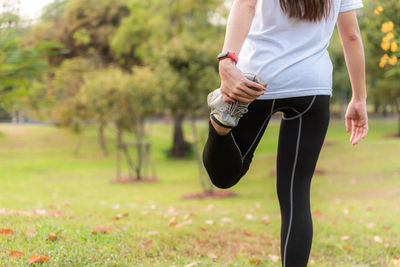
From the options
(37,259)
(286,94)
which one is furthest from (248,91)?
(37,259)

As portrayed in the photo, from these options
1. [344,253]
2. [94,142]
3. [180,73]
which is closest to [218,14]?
[180,73]

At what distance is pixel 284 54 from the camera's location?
1.78m

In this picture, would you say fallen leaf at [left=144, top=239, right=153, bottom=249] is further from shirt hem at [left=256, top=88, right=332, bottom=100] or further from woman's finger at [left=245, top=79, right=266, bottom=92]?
woman's finger at [left=245, top=79, right=266, bottom=92]

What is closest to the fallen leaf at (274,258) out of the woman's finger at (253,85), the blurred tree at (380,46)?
the woman's finger at (253,85)

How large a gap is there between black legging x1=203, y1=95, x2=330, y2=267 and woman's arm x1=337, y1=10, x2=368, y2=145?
0.92 feet

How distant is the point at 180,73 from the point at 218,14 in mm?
9701

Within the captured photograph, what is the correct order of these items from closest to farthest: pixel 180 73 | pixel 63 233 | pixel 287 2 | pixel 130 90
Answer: pixel 287 2, pixel 63 233, pixel 180 73, pixel 130 90

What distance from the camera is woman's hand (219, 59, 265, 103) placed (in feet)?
5.21

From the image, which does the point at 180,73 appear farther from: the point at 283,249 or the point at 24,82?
the point at 283,249

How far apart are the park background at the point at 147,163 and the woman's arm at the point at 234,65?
1.38 metres

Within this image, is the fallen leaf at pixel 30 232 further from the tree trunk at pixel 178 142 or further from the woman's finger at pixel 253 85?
the tree trunk at pixel 178 142

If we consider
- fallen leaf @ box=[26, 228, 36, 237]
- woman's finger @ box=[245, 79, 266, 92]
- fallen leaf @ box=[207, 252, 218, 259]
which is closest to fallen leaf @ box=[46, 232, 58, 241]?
fallen leaf @ box=[26, 228, 36, 237]

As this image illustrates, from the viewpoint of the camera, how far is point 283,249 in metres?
1.86

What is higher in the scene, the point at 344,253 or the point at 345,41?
the point at 345,41
